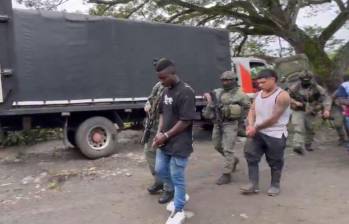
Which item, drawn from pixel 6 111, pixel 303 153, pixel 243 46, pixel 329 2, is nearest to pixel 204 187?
pixel 303 153

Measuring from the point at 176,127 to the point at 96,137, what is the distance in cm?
455

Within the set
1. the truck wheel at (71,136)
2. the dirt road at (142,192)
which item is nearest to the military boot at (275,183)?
the dirt road at (142,192)

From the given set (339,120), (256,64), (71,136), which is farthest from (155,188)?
(256,64)

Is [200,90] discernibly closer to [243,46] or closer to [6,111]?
[6,111]

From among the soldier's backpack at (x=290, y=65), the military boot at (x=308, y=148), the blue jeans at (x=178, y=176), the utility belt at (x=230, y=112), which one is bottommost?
the military boot at (x=308, y=148)

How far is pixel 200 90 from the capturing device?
10.9 m

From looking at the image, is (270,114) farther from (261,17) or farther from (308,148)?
(261,17)

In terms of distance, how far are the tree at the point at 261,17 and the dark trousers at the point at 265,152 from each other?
327 inches

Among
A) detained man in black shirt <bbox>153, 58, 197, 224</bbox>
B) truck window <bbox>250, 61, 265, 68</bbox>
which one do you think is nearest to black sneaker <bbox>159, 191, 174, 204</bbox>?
detained man in black shirt <bbox>153, 58, 197, 224</bbox>

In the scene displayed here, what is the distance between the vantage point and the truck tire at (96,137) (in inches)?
349

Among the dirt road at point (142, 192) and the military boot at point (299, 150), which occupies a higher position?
the military boot at point (299, 150)

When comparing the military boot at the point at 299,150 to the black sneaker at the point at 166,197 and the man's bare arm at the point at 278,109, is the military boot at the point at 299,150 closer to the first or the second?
the man's bare arm at the point at 278,109

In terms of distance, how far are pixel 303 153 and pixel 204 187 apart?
3107 mm

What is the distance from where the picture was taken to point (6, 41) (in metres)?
8.26
